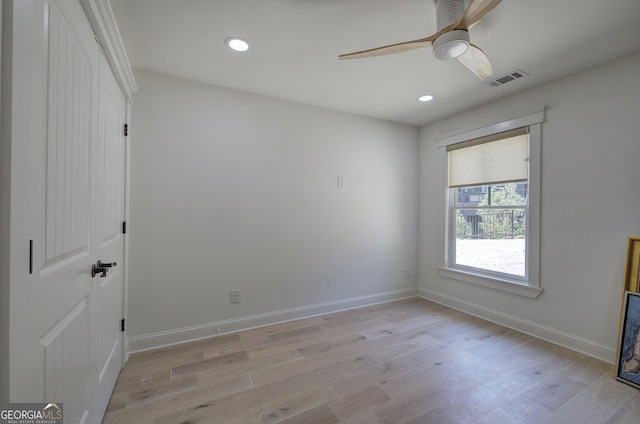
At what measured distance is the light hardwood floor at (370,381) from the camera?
5.40 feet

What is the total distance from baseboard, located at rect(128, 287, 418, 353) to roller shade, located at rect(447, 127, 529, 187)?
6.02 ft

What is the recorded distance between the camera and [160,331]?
2438 millimetres

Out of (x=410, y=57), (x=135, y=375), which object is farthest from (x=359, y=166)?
(x=135, y=375)

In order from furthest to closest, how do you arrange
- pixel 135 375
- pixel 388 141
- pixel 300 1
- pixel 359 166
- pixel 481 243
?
pixel 388 141
pixel 359 166
pixel 481 243
pixel 135 375
pixel 300 1

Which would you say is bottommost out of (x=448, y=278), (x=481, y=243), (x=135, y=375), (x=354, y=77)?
(x=135, y=375)

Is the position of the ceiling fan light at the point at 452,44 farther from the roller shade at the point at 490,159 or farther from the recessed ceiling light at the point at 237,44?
the roller shade at the point at 490,159

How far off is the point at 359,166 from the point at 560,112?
2.05m

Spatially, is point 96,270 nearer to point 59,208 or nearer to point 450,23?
point 59,208

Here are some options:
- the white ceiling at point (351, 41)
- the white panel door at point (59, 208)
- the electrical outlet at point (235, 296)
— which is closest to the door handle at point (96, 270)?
the white panel door at point (59, 208)

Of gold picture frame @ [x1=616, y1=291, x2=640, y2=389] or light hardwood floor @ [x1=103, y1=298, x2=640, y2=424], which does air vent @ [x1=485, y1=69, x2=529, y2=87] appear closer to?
gold picture frame @ [x1=616, y1=291, x2=640, y2=389]

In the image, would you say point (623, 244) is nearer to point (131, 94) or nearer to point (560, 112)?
point (560, 112)

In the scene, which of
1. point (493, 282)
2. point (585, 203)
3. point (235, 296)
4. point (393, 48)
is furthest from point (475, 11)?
point (235, 296)

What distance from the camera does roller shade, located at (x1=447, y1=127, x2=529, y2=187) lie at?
2.83 metres

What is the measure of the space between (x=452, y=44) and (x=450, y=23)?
4.8 inches
